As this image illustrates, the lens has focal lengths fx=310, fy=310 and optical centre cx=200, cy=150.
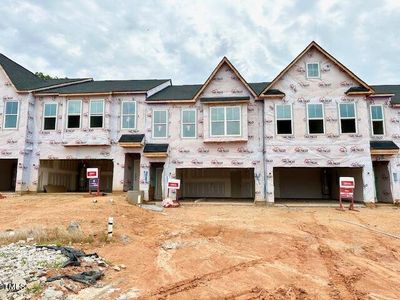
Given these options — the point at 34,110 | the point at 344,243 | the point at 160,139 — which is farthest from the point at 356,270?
the point at 34,110

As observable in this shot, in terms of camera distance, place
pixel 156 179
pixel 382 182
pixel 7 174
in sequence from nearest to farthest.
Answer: pixel 382 182
pixel 156 179
pixel 7 174

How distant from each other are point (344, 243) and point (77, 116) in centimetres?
1879

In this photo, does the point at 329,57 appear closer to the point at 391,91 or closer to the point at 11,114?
the point at 391,91

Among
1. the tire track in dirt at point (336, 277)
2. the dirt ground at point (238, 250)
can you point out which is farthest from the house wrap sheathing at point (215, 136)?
the tire track in dirt at point (336, 277)

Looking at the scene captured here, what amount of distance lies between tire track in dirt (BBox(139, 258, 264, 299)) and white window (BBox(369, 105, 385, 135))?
55.2ft

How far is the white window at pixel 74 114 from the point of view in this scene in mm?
22156

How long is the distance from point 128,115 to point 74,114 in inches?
152

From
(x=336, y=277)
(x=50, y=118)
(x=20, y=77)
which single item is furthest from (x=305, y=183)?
(x=20, y=77)

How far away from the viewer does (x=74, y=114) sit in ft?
72.8

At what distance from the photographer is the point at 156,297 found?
6352 mm

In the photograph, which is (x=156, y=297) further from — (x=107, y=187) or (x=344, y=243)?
(x=107, y=187)

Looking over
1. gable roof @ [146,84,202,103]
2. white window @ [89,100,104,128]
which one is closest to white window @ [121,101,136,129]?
gable roof @ [146,84,202,103]

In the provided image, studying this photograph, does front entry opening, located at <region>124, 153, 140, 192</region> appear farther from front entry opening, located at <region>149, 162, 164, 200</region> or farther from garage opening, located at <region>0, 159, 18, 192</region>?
garage opening, located at <region>0, 159, 18, 192</region>

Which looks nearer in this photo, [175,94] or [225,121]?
[225,121]
